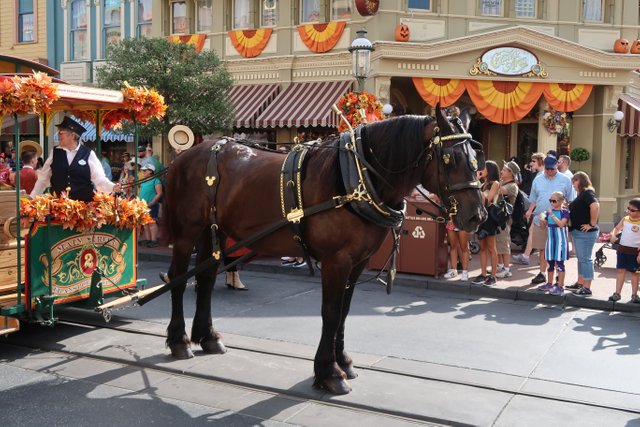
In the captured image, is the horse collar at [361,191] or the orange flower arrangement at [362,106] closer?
the horse collar at [361,191]

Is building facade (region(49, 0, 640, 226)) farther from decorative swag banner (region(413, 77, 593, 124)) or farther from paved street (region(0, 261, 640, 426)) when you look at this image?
paved street (region(0, 261, 640, 426))

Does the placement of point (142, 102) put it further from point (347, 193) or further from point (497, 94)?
point (497, 94)

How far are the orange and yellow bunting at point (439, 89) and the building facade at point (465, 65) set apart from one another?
0.03 m

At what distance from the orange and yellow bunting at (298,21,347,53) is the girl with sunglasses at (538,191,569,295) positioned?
984 cm

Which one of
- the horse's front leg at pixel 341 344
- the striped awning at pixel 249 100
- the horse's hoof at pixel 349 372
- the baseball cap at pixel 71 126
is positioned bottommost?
the horse's hoof at pixel 349 372

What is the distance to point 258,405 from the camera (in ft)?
15.6

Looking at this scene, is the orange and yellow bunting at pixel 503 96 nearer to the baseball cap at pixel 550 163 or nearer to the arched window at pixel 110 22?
the baseball cap at pixel 550 163

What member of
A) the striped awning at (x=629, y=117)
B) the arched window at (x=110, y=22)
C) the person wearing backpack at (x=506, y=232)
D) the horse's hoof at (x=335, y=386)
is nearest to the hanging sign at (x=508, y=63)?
the striped awning at (x=629, y=117)

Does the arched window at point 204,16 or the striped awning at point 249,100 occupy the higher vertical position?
the arched window at point 204,16

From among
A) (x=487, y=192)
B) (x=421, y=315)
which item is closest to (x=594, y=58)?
(x=487, y=192)

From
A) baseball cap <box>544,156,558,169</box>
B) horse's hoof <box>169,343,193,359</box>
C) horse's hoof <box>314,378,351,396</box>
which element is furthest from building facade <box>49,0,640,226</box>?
horse's hoof <box>314,378,351,396</box>

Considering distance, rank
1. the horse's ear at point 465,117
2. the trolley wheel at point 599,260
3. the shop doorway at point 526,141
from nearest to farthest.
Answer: the horse's ear at point 465,117, the trolley wheel at point 599,260, the shop doorway at point 526,141

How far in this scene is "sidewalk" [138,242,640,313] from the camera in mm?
8516

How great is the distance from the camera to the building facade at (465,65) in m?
16.3
